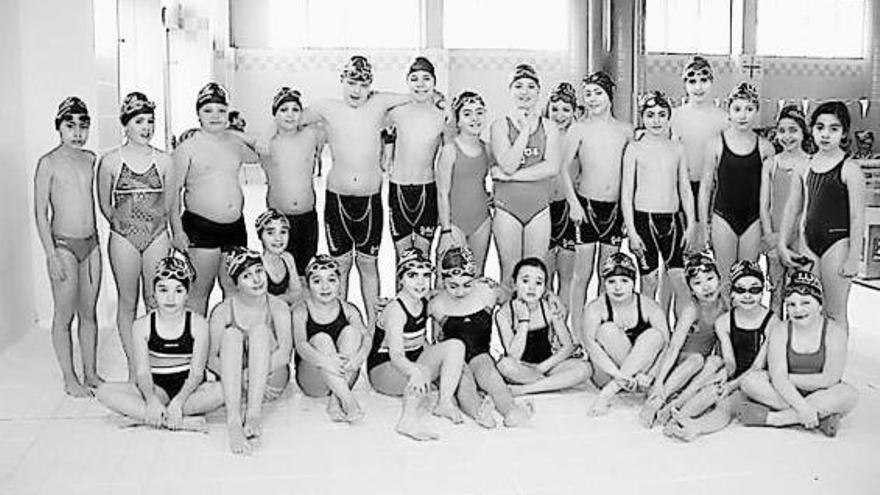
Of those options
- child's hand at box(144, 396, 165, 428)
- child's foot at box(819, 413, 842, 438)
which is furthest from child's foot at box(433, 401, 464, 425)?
child's foot at box(819, 413, 842, 438)

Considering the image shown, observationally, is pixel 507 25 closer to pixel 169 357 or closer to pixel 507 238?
pixel 507 238

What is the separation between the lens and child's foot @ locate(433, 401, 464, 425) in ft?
15.7

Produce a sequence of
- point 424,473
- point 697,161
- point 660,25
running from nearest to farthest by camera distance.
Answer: point 424,473 → point 697,161 → point 660,25

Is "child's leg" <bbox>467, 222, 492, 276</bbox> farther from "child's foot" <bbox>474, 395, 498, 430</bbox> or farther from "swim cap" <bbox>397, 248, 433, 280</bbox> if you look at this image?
"child's foot" <bbox>474, 395, 498, 430</bbox>

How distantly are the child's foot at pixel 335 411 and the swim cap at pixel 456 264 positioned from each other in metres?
0.87

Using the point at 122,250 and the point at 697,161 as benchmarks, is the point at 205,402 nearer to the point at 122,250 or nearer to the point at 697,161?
the point at 122,250

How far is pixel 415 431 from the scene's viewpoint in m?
4.57

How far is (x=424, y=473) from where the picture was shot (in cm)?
412

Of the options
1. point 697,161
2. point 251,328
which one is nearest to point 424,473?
point 251,328

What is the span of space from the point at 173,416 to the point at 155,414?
0.08 metres

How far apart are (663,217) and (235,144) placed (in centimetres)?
248

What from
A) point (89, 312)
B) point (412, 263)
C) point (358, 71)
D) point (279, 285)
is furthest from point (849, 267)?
point (89, 312)

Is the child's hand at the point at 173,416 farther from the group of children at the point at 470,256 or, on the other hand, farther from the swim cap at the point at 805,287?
the swim cap at the point at 805,287

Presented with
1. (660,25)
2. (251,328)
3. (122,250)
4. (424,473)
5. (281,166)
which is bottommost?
(424,473)
